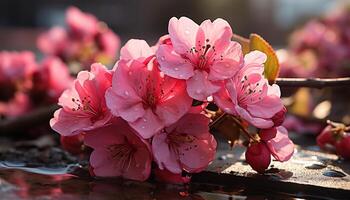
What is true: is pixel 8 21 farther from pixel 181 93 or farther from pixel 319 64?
pixel 181 93

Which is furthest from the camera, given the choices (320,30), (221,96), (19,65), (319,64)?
(320,30)

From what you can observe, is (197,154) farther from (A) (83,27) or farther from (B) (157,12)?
(B) (157,12)

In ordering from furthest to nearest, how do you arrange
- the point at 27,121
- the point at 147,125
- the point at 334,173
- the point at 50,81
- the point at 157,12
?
1. the point at 157,12
2. the point at 50,81
3. the point at 27,121
4. the point at 334,173
5. the point at 147,125

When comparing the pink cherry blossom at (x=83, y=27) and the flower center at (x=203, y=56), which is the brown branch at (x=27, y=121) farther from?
the flower center at (x=203, y=56)

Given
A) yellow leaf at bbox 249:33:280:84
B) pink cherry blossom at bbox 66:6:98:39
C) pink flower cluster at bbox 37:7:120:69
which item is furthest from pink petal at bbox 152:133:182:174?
pink cherry blossom at bbox 66:6:98:39

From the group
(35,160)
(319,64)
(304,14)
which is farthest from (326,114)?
(304,14)

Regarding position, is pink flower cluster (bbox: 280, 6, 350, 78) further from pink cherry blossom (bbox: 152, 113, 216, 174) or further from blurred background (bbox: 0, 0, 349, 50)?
blurred background (bbox: 0, 0, 349, 50)

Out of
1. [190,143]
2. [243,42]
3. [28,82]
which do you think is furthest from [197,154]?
[28,82]
